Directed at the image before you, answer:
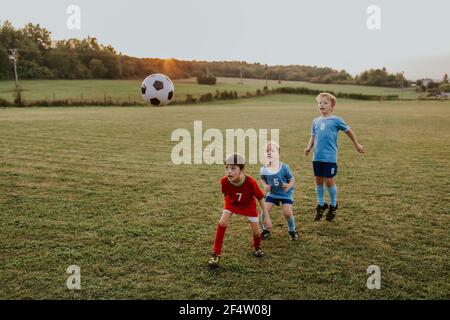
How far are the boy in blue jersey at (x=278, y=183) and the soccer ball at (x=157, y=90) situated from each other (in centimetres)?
481

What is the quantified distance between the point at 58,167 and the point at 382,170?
7.76m

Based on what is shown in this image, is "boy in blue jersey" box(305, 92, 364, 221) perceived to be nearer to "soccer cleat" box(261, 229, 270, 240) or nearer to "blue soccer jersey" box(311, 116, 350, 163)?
"blue soccer jersey" box(311, 116, 350, 163)

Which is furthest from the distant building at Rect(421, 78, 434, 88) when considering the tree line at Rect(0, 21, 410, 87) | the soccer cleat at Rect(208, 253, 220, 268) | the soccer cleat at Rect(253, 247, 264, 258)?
the soccer cleat at Rect(208, 253, 220, 268)

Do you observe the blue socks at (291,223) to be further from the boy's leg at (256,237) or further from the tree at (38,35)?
the tree at (38,35)

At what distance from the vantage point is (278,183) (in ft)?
16.6

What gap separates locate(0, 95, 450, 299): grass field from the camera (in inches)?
155

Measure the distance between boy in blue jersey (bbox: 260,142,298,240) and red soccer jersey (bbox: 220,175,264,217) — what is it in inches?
18.9

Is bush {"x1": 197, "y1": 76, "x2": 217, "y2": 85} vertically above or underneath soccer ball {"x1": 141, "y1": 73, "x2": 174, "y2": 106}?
above

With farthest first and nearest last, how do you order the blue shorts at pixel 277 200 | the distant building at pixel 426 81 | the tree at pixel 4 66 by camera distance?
1. the distant building at pixel 426 81
2. the tree at pixel 4 66
3. the blue shorts at pixel 277 200

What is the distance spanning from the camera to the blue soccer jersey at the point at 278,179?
503cm

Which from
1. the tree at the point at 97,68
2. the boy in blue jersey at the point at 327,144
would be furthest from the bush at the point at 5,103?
the boy in blue jersey at the point at 327,144

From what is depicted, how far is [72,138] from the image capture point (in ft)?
46.0
